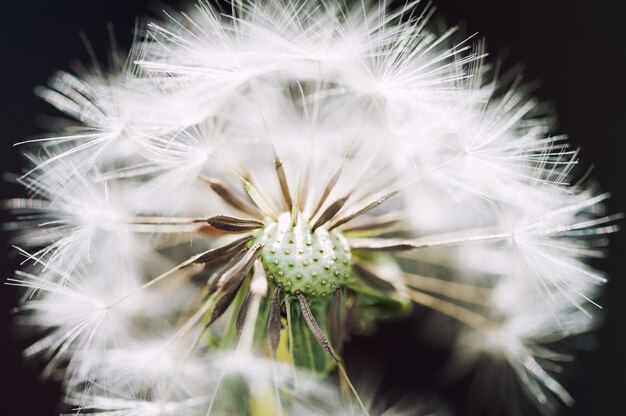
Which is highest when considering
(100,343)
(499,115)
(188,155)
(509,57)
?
(509,57)

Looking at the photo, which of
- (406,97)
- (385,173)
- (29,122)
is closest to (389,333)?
(385,173)

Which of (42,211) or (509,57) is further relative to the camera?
(509,57)

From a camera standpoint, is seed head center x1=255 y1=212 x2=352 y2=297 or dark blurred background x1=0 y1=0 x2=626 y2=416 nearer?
seed head center x1=255 y1=212 x2=352 y2=297

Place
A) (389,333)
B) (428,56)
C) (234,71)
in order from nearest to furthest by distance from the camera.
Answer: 1. (234,71)
2. (428,56)
3. (389,333)

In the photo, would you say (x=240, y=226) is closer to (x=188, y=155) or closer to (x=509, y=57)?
(x=188, y=155)

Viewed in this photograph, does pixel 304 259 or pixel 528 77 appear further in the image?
pixel 528 77
